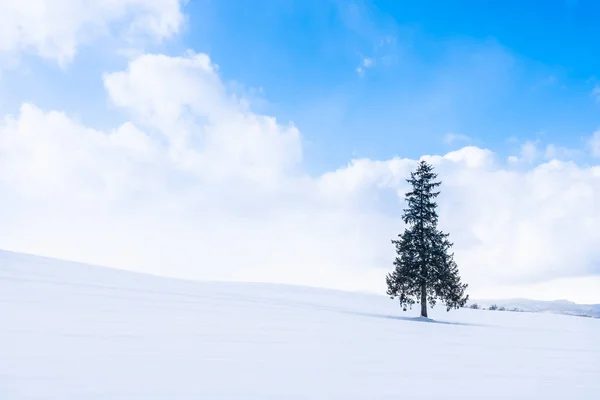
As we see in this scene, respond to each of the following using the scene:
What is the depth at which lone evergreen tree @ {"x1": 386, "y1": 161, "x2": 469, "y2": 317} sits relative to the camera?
97.8 feet

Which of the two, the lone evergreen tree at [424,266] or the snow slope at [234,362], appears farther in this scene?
the lone evergreen tree at [424,266]

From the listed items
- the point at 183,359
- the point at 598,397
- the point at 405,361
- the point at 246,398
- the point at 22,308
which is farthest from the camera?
the point at 22,308

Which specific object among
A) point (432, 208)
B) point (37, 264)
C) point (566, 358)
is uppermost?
point (432, 208)

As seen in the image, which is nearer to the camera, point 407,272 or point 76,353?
point 76,353

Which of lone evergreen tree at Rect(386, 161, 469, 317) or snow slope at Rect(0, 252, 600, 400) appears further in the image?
lone evergreen tree at Rect(386, 161, 469, 317)

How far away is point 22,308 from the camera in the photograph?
39.4 ft

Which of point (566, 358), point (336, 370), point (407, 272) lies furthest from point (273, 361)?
point (407, 272)

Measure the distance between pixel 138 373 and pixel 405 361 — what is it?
5.52 m

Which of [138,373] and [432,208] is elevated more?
[432,208]

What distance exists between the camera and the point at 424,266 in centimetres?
3000

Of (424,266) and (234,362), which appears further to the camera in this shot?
(424,266)

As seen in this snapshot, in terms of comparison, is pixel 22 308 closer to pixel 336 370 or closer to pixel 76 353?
pixel 76 353

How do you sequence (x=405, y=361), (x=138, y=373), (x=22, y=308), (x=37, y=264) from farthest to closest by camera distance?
(x=37, y=264) < (x=22, y=308) < (x=405, y=361) < (x=138, y=373)

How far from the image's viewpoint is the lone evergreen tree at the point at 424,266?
2980 cm
